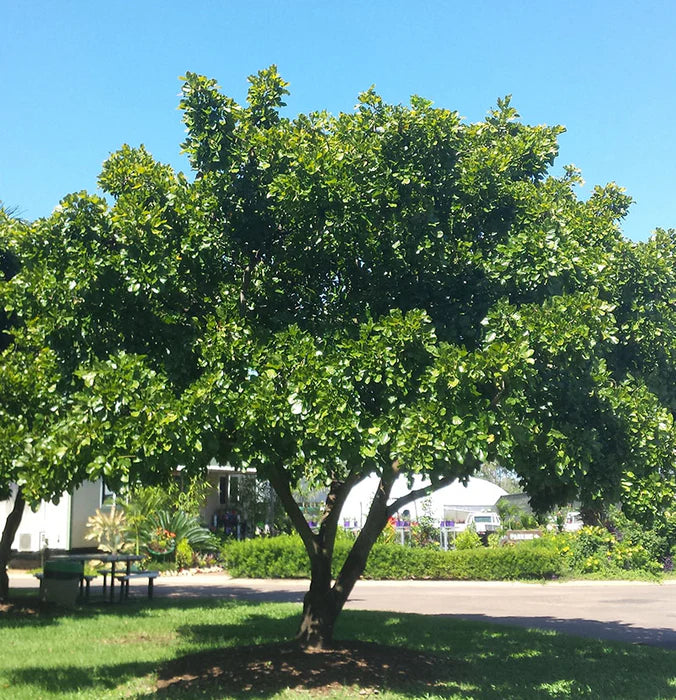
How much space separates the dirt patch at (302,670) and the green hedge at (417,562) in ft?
40.2

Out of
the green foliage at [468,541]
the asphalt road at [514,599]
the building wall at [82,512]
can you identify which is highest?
the building wall at [82,512]

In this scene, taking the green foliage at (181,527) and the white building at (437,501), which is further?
the white building at (437,501)

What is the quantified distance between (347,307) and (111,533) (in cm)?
1769

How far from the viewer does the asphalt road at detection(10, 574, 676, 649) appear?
13.8m

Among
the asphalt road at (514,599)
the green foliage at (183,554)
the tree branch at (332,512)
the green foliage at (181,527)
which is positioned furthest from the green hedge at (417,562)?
the tree branch at (332,512)

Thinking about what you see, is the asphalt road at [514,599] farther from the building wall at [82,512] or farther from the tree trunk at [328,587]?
the tree trunk at [328,587]

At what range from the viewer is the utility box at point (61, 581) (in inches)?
597

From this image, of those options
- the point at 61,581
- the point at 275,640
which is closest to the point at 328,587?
the point at 275,640

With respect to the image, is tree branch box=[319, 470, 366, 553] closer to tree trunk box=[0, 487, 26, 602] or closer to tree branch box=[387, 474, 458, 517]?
tree branch box=[387, 474, 458, 517]

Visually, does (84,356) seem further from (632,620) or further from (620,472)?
(632,620)

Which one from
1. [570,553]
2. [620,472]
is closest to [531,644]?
[620,472]

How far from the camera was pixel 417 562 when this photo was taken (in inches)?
898

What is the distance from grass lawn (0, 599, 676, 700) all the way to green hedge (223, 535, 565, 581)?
7.20m

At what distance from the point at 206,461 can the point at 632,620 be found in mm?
10633
